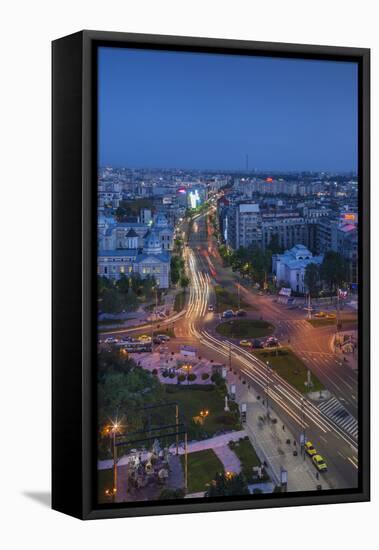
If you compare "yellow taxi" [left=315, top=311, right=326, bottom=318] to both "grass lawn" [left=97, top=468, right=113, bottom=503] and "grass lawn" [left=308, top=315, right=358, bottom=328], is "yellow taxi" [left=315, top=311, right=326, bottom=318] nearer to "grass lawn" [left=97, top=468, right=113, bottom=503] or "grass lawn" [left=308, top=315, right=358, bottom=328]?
"grass lawn" [left=308, top=315, right=358, bottom=328]

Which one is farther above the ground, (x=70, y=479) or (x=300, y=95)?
(x=300, y=95)

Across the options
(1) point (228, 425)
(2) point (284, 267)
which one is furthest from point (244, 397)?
(2) point (284, 267)

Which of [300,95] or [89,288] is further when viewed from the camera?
[300,95]

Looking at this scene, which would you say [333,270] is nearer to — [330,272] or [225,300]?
[330,272]

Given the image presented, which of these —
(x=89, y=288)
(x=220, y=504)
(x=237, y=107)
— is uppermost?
(x=237, y=107)

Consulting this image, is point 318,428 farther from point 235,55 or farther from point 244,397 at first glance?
point 235,55

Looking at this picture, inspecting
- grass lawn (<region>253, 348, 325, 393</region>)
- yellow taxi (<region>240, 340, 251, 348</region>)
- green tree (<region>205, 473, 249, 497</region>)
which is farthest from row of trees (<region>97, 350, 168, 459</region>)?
grass lawn (<region>253, 348, 325, 393</region>)

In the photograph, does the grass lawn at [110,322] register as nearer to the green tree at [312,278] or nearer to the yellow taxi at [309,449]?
the green tree at [312,278]
